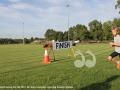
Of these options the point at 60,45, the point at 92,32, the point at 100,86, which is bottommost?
the point at 100,86

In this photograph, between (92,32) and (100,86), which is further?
(92,32)

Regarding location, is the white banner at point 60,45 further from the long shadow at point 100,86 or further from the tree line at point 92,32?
the tree line at point 92,32

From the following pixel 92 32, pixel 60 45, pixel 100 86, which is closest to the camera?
pixel 100 86

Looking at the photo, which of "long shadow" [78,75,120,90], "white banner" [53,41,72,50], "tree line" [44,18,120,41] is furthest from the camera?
"tree line" [44,18,120,41]

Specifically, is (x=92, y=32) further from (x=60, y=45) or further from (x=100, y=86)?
(x=100, y=86)

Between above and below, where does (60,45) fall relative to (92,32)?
below

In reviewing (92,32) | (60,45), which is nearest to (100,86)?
(60,45)

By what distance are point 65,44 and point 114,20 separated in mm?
74000

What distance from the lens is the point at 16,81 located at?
606 centimetres

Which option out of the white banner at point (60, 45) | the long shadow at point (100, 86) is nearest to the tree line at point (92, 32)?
the white banner at point (60, 45)

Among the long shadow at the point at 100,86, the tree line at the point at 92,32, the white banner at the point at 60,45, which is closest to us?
the long shadow at the point at 100,86

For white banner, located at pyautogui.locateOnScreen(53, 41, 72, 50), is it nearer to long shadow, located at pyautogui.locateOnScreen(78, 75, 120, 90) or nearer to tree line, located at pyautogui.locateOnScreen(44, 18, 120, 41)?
long shadow, located at pyautogui.locateOnScreen(78, 75, 120, 90)

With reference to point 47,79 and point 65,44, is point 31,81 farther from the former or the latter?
point 65,44

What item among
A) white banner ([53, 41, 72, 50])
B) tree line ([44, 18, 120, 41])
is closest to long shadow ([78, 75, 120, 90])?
white banner ([53, 41, 72, 50])
